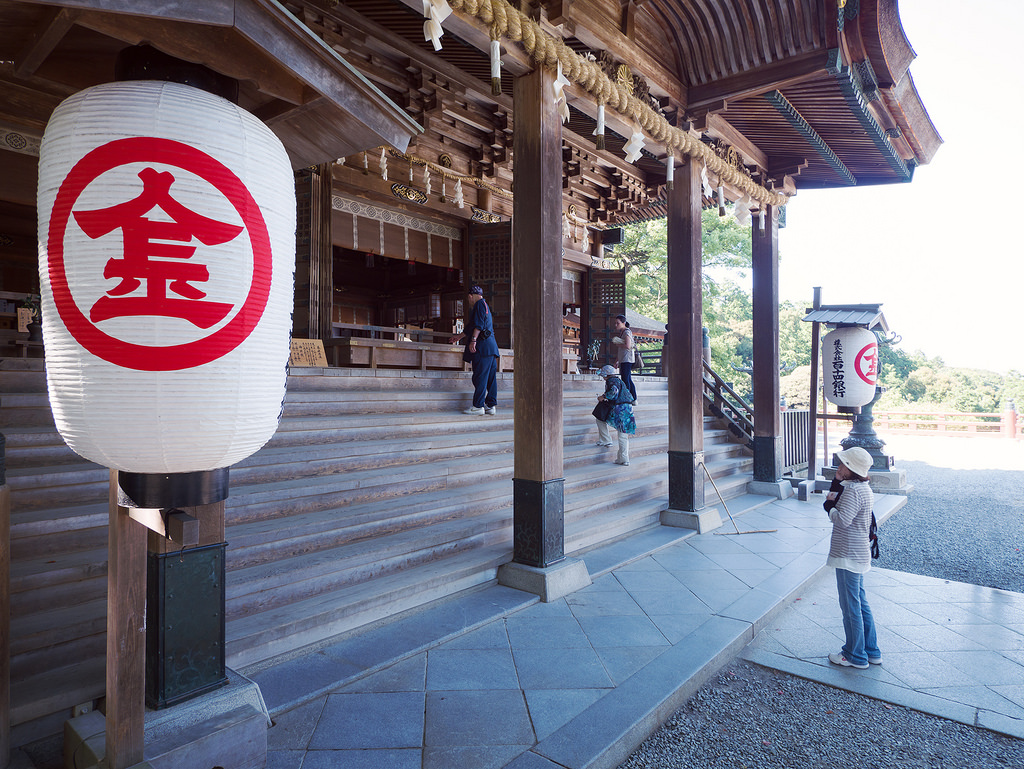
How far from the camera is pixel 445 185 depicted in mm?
10523

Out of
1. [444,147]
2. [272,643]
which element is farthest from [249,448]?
[444,147]

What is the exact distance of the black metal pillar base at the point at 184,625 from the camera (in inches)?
99.0

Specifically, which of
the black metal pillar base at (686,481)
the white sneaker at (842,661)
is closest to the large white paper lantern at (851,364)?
the black metal pillar base at (686,481)

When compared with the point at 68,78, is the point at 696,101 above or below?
above

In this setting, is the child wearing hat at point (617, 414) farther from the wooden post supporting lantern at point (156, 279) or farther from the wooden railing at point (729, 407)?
the wooden post supporting lantern at point (156, 279)

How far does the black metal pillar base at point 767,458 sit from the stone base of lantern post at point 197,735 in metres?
8.04

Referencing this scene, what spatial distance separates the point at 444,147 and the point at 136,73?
27.5ft

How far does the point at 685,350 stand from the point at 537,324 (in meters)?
2.82

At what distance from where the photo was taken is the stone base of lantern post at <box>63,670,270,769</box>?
7.57ft

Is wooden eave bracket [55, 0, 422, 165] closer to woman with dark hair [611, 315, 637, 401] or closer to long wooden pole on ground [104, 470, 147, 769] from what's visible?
long wooden pole on ground [104, 470, 147, 769]

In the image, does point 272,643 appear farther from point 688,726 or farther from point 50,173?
point 50,173

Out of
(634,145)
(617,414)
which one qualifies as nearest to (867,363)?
(617,414)

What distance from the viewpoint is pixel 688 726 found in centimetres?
313

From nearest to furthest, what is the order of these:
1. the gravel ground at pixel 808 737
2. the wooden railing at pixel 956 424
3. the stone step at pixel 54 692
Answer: the stone step at pixel 54 692, the gravel ground at pixel 808 737, the wooden railing at pixel 956 424
